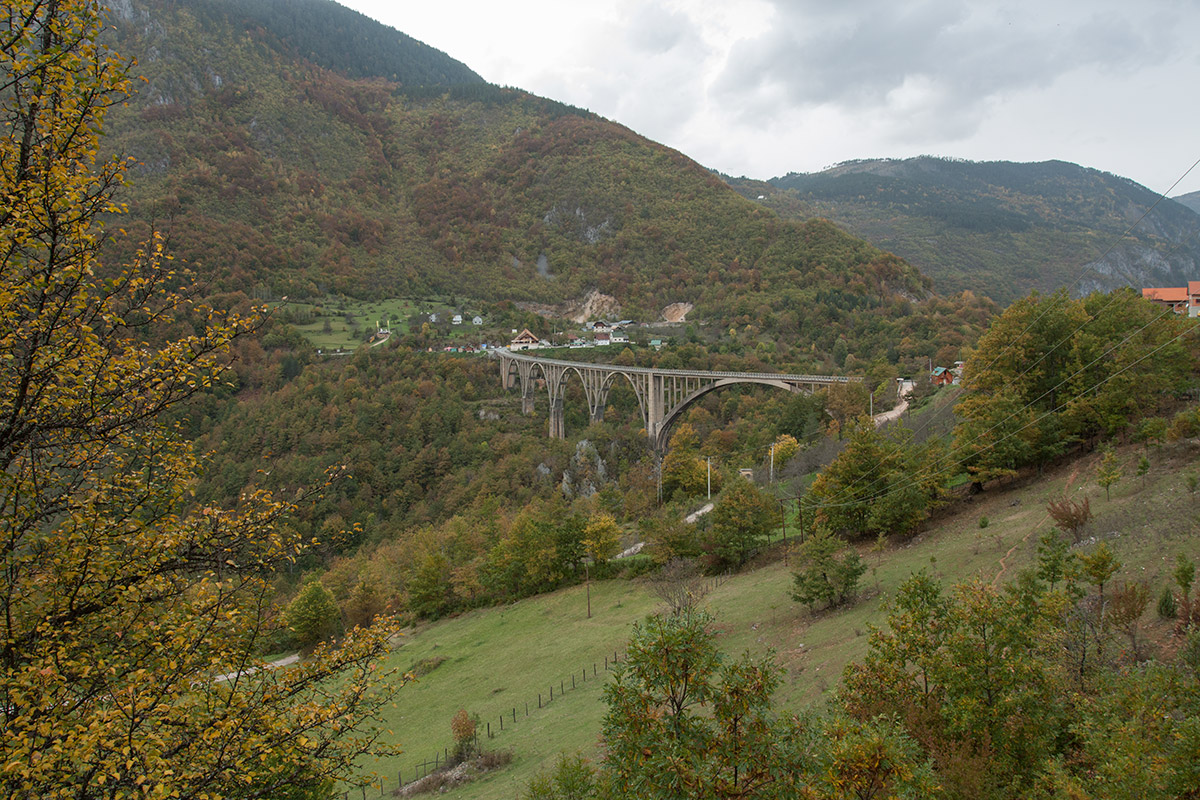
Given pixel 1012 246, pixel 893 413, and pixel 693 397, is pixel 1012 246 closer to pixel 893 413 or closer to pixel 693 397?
pixel 893 413

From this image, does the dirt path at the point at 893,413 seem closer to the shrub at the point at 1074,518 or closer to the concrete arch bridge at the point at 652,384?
the concrete arch bridge at the point at 652,384

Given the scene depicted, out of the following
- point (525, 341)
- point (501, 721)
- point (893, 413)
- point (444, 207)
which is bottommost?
point (501, 721)

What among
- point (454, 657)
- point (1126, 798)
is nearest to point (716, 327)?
point (454, 657)

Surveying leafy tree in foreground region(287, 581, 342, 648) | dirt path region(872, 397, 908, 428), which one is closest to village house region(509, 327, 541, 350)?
dirt path region(872, 397, 908, 428)

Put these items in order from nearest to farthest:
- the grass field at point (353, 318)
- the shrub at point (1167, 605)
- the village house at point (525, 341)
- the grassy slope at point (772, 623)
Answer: the shrub at point (1167, 605), the grassy slope at point (772, 623), the village house at point (525, 341), the grass field at point (353, 318)

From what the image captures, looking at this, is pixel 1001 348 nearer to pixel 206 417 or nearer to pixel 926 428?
pixel 926 428

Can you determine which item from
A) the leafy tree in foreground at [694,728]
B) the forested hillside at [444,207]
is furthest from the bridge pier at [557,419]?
the leafy tree in foreground at [694,728]

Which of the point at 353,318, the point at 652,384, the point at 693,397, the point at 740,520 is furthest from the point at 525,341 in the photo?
the point at 740,520
